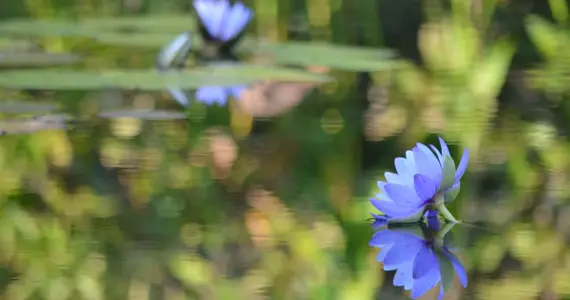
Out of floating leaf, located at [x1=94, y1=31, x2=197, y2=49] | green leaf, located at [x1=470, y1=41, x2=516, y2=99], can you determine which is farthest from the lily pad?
green leaf, located at [x1=470, y1=41, x2=516, y2=99]

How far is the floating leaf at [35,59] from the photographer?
3.75 ft

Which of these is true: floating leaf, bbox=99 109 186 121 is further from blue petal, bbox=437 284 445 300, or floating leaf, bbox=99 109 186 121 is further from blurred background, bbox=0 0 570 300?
blue petal, bbox=437 284 445 300

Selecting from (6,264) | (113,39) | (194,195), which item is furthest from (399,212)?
(113,39)

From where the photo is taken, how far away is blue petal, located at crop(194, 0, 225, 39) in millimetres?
1211

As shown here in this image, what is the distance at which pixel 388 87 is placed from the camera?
109cm

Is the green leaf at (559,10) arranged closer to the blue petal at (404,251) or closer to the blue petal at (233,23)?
the blue petal at (233,23)

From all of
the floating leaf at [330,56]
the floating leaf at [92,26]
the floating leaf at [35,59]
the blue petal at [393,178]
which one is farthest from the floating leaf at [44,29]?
the blue petal at [393,178]

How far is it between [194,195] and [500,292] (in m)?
0.31

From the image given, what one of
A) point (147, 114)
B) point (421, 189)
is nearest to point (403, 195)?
point (421, 189)

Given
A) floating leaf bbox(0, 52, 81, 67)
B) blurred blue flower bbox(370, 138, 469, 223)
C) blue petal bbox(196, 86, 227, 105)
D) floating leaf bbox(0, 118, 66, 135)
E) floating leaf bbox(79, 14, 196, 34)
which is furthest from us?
floating leaf bbox(79, 14, 196, 34)

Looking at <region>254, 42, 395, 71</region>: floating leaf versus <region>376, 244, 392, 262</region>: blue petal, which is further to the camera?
<region>254, 42, 395, 71</region>: floating leaf

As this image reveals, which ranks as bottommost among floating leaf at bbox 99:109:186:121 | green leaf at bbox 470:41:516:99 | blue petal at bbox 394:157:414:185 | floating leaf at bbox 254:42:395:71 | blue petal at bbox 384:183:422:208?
green leaf at bbox 470:41:516:99

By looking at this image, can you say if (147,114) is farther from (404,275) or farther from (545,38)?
(545,38)

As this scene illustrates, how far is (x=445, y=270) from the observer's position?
21.9 inches
